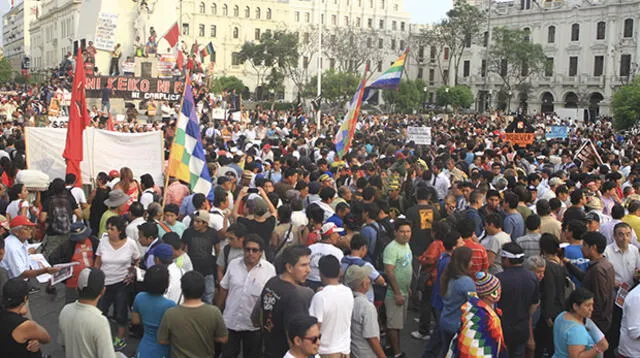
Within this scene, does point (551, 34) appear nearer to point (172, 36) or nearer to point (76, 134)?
point (172, 36)

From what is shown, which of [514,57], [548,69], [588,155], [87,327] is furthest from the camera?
[548,69]

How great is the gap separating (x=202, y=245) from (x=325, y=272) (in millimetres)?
2292

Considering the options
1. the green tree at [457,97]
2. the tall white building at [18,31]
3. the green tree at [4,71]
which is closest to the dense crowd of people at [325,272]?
the green tree at [457,97]

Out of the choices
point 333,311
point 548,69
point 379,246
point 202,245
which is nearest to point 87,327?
point 333,311

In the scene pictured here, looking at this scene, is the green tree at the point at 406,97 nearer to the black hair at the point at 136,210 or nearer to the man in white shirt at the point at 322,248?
the black hair at the point at 136,210

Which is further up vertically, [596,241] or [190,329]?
[596,241]

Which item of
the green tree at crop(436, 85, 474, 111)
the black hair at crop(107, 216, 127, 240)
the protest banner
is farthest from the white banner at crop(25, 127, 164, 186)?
the green tree at crop(436, 85, 474, 111)

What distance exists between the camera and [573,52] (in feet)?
217

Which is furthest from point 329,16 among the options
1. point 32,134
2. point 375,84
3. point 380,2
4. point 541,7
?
point 32,134

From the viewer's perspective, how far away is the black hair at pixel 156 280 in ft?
17.2

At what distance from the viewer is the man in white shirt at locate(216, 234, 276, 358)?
5.95 meters

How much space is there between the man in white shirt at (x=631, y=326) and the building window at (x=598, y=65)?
64174 mm

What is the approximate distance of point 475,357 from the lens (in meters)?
5.09

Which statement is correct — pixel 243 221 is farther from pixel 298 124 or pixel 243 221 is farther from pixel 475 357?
pixel 298 124
